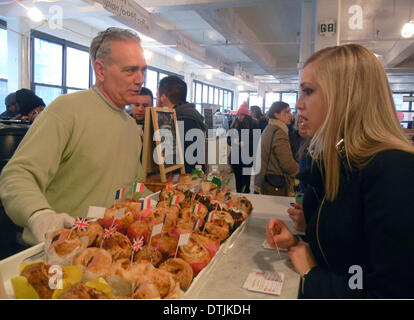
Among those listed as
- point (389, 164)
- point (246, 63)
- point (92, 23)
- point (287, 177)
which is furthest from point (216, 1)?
point (246, 63)

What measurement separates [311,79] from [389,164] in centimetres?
45

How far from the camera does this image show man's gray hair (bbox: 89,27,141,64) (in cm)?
189

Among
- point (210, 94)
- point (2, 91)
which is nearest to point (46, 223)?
point (2, 91)

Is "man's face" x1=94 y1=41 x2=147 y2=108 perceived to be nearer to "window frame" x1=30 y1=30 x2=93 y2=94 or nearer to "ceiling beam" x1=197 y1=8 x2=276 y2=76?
"ceiling beam" x1=197 y1=8 x2=276 y2=76

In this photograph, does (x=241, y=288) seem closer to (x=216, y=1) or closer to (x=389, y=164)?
(x=389, y=164)

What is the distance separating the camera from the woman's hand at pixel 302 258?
1279 mm

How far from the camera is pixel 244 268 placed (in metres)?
1.32

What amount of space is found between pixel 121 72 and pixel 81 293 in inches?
52.9

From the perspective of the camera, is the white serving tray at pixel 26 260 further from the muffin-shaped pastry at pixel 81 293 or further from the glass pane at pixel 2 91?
the glass pane at pixel 2 91

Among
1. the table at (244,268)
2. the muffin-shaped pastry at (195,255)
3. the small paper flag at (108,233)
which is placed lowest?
the table at (244,268)

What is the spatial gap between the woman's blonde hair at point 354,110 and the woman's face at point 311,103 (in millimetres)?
32

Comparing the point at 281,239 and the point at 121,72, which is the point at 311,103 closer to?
the point at 281,239

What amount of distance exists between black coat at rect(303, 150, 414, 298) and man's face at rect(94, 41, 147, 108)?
1.22 meters

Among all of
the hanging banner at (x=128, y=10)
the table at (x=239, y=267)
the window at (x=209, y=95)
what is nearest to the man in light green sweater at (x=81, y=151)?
the table at (x=239, y=267)
